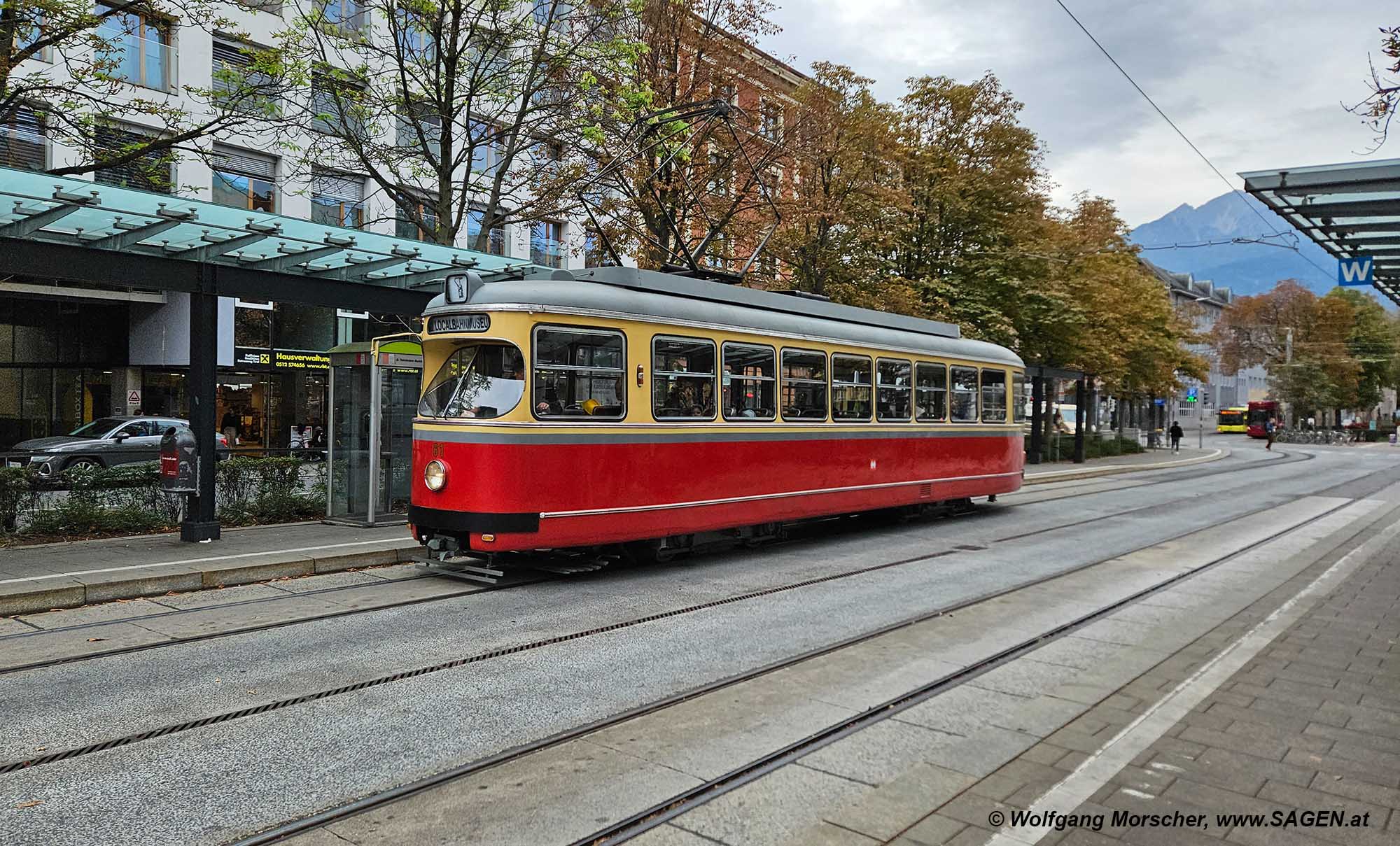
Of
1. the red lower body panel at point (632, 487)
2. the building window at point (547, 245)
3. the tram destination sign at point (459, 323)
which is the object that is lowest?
the red lower body panel at point (632, 487)

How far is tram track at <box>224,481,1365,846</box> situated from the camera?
4039 millimetres

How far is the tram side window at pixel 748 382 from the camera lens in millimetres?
11227

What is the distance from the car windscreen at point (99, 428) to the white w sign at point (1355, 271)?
23986 mm

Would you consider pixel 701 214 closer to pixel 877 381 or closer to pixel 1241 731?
pixel 877 381

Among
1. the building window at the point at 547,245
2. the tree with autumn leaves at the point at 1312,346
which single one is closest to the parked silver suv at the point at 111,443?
the building window at the point at 547,245

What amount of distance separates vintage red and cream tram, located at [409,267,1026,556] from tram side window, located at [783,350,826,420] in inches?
Answer: 1.0

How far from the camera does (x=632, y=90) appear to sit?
16.5 meters

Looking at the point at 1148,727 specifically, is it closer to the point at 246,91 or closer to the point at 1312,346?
the point at 246,91

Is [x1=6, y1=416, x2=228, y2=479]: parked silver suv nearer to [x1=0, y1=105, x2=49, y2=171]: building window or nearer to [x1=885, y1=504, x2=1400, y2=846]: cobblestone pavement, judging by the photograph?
[x1=0, y1=105, x2=49, y2=171]: building window

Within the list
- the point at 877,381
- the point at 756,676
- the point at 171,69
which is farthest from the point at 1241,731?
the point at 171,69

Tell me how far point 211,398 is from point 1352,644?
11.7 meters

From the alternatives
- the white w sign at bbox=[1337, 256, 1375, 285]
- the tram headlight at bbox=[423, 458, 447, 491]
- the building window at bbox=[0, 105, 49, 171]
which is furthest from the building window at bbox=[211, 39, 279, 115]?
the white w sign at bbox=[1337, 256, 1375, 285]

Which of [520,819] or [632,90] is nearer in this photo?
[520,819]

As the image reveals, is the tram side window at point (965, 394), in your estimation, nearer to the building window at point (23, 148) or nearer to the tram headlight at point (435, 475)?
the tram headlight at point (435, 475)
